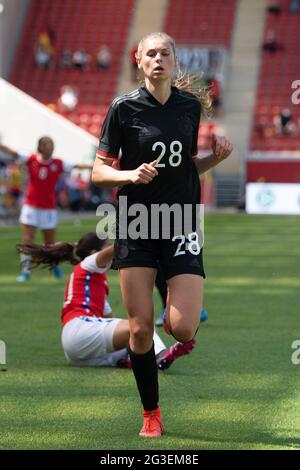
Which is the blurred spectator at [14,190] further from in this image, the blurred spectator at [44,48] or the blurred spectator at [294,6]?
the blurred spectator at [294,6]

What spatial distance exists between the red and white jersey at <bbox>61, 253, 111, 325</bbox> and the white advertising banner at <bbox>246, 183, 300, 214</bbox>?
2829 cm

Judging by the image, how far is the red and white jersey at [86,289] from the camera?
8.57m

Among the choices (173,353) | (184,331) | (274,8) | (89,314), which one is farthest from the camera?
(274,8)

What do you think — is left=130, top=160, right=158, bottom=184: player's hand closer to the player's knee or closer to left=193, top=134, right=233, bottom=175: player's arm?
left=193, top=134, right=233, bottom=175: player's arm

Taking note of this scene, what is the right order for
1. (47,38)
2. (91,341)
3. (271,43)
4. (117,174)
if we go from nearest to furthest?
(117,174) < (91,341) < (271,43) < (47,38)

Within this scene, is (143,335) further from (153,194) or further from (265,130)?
(265,130)

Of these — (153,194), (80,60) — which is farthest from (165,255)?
(80,60)

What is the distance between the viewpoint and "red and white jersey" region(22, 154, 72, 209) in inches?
622

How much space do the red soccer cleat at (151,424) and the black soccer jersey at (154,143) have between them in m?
1.16

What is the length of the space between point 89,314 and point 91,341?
311 millimetres

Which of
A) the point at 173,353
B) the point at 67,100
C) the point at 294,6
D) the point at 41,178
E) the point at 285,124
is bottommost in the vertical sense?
the point at 173,353

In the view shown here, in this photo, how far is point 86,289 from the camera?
28.3ft

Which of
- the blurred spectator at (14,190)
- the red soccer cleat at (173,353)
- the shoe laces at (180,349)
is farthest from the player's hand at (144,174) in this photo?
the blurred spectator at (14,190)
